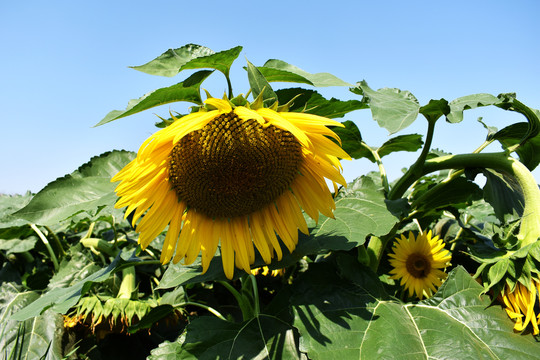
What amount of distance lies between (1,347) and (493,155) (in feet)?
7.31

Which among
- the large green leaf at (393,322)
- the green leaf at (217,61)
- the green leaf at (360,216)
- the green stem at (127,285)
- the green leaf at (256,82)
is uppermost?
the green leaf at (217,61)

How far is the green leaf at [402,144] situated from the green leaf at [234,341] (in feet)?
3.28

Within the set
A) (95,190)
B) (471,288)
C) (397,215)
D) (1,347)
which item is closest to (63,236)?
(1,347)

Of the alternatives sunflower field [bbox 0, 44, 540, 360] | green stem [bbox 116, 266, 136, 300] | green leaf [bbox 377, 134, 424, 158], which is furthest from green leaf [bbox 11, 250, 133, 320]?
green leaf [bbox 377, 134, 424, 158]

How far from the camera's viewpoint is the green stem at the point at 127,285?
5.93ft

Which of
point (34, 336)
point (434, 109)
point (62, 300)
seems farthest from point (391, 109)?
point (34, 336)

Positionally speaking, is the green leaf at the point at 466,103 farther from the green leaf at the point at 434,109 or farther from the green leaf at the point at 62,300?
the green leaf at the point at 62,300

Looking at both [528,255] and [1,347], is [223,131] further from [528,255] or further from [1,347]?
[1,347]

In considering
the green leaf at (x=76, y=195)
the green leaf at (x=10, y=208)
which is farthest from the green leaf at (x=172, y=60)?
the green leaf at (x=10, y=208)

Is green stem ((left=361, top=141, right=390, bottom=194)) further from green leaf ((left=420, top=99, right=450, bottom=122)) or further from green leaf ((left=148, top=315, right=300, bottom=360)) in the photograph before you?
green leaf ((left=148, top=315, right=300, bottom=360))

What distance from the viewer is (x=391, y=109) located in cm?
114

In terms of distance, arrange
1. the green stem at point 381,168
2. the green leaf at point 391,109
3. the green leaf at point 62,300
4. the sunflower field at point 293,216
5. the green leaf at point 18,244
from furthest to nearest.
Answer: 1. the green leaf at point 18,244
2. the green stem at point 381,168
3. the green leaf at point 62,300
4. the sunflower field at point 293,216
5. the green leaf at point 391,109

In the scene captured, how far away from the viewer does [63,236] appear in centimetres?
287

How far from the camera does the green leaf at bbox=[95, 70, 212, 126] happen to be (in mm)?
1171
